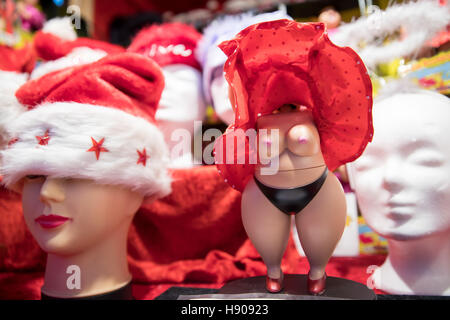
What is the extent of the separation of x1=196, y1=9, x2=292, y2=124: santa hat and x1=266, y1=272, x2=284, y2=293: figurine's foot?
0.62 metres

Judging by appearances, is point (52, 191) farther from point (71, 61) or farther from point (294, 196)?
point (294, 196)

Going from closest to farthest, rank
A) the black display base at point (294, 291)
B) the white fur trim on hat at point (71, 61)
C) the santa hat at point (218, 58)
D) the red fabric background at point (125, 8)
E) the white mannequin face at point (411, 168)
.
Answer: the black display base at point (294, 291)
the white mannequin face at point (411, 168)
the white fur trim on hat at point (71, 61)
the santa hat at point (218, 58)
the red fabric background at point (125, 8)

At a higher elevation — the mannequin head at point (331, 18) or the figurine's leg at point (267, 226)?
the mannequin head at point (331, 18)

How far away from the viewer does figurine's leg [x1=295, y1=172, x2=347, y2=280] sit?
778 millimetres

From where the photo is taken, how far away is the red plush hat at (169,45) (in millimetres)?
1433

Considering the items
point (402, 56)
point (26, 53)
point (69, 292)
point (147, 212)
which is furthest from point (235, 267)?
point (26, 53)

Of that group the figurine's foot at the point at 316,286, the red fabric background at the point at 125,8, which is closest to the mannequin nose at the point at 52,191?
the figurine's foot at the point at 316,286

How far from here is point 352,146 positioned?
2.74ft

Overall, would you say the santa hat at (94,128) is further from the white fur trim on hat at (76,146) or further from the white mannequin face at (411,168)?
the white mannequin face at (411,168)

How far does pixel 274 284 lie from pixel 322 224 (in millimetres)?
180

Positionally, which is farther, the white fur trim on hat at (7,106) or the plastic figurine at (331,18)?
the plastic figurine at (331,18)

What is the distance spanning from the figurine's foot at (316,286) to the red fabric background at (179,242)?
386 millimetres

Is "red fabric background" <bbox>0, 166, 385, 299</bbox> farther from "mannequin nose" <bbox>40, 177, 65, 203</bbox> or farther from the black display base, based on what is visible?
"mannequin nose" <bbox>40, 177, 65, 203</bbox>

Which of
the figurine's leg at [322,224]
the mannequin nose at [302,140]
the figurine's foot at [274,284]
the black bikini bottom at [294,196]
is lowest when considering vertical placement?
the figurine's foot at [274,284]
